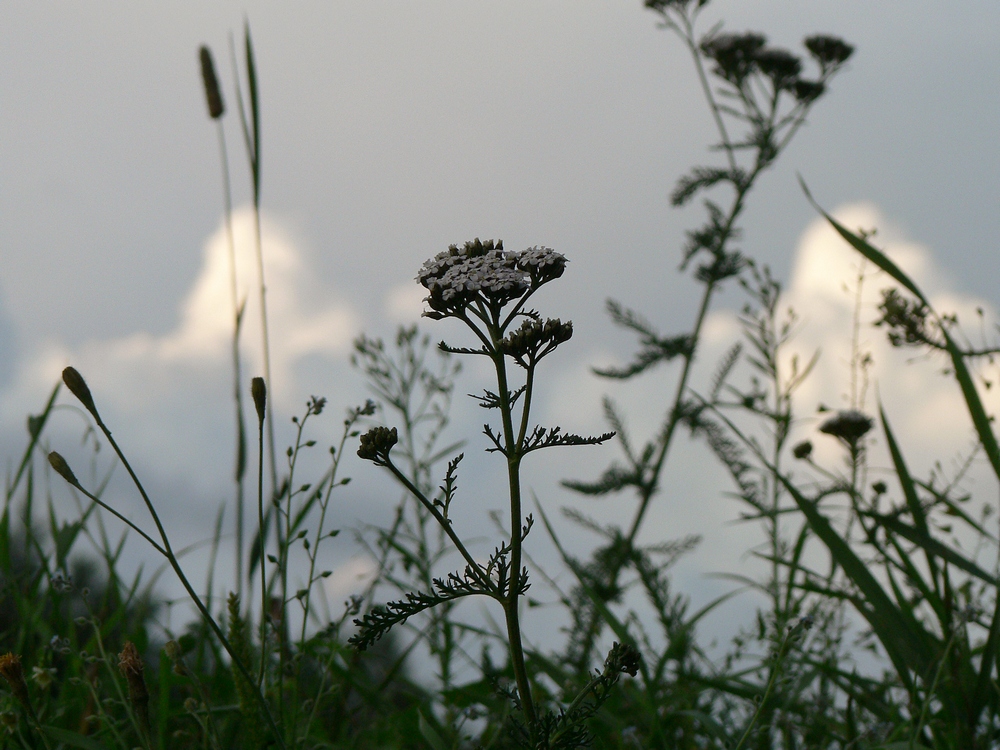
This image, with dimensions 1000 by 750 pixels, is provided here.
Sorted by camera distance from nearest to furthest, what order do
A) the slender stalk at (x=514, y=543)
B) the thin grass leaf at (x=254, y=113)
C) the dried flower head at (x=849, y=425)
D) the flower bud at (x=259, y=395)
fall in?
the slender stalk at (x=514, y=543), the flower bud at (x=259, y=395), the thin grass leaf at (x=254, y=113), the dried flower head at (x=849, y=425)

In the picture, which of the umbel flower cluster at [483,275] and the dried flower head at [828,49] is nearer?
the umbel flower cluster at [483,275]

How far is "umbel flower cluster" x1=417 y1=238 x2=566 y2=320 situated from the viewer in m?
1.48

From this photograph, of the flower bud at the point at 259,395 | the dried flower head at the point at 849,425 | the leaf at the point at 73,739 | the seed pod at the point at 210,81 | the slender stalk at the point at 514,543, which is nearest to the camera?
the slender stalk at the point at 514,543

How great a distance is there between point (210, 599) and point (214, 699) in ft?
1.30

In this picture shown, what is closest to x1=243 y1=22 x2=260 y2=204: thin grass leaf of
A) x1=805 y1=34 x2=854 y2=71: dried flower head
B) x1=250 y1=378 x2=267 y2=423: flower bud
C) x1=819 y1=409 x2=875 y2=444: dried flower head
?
x1=250 y1=378 x2=267 y2=423: flower bud

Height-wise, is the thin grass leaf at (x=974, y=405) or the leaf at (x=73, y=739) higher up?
the thin grass leaf at (x=974, y=405)

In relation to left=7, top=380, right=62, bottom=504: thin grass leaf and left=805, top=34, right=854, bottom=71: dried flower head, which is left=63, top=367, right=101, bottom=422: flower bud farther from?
left=805, top=34, right=854, bottom=71: dried flower head

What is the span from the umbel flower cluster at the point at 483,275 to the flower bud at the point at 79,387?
0.56 meters

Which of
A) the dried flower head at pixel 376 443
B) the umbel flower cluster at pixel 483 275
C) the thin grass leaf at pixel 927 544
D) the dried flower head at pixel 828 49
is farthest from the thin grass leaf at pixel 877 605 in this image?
the dried flower head at pixel 828 49

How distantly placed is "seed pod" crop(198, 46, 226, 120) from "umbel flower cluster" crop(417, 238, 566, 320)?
121 cm

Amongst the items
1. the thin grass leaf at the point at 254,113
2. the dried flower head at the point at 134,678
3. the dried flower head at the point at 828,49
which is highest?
the dried flower head at the point at 828,49

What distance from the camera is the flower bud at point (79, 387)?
1.48 meters

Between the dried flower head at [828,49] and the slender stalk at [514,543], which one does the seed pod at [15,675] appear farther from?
the dried flower head at [828,49]

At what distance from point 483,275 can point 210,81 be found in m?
1.42
